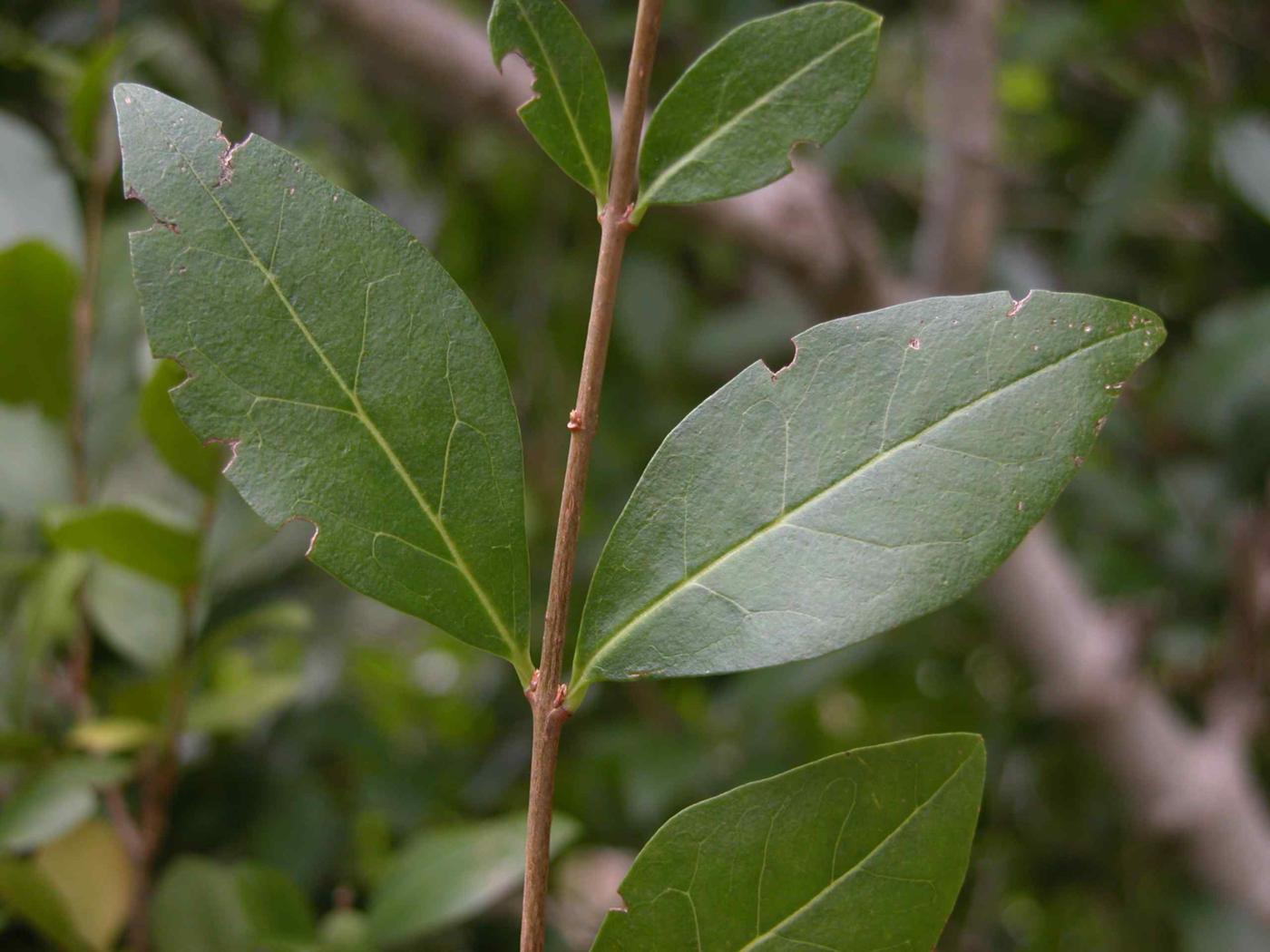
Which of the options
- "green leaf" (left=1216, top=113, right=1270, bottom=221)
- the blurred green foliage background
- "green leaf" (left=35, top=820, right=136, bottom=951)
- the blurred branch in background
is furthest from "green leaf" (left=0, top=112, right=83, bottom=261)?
"green leaf" (left=1216, top=113, right=1270, bottom=221)

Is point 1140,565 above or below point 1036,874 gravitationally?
above

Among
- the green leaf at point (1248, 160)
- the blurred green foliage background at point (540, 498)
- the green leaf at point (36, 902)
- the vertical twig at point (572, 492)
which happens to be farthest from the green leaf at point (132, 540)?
the green leaf at point (1248, 160)

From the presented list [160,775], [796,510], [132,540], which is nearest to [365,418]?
[796,510]

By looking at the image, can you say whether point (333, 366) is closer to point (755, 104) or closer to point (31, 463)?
point (755, 104)

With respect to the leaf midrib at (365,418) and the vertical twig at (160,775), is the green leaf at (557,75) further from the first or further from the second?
the vertical twig at (160,775)

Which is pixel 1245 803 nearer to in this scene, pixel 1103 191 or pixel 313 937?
pixel 1103 191

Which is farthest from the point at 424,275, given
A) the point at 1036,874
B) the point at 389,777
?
the point at 1036,874
